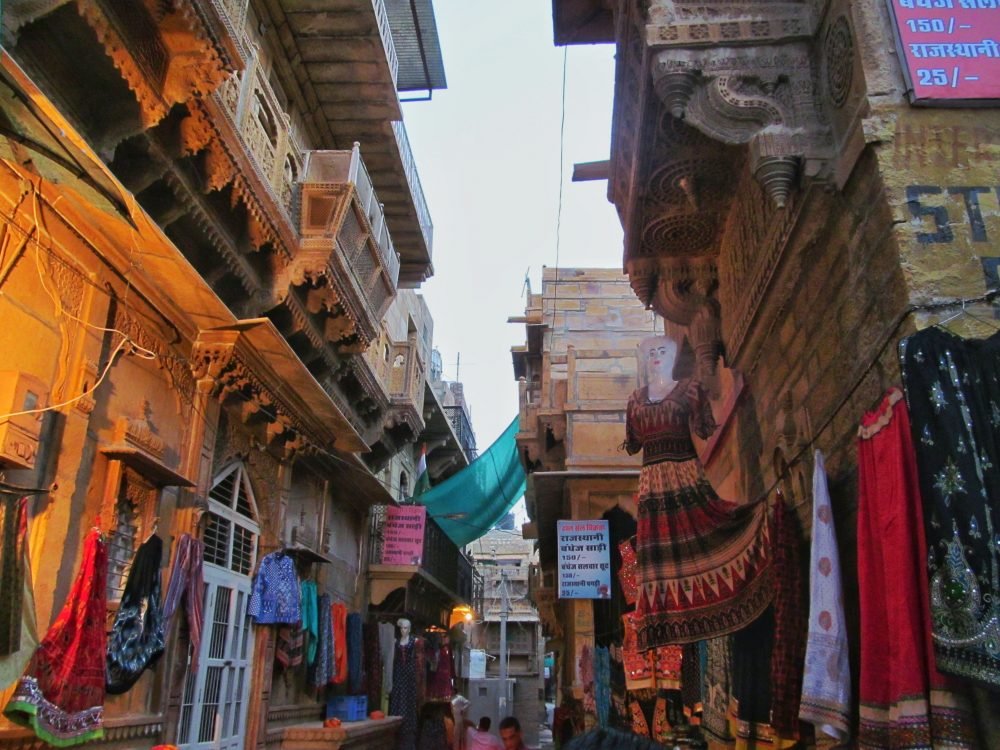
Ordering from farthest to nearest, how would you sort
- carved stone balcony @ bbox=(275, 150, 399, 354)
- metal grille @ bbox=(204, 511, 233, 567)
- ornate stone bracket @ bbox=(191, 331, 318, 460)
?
carved stone balcony @ bbox=(275, 150, 399, 354), metal grille @ bbox=(204, 511, 233, 567), ornate stone bracket @ bbox=(191, 331, 318, 460)

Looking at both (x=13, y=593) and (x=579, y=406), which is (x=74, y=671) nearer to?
(x=13, y=593)

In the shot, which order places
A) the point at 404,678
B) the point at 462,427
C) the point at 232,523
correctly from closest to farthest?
the point at 232,523, the point at 404,678, the point at 462,427

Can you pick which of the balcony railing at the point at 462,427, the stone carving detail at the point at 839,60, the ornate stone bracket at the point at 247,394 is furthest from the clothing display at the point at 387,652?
the stone carving detail at the point at 839,60

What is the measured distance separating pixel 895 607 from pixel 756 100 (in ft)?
8.72

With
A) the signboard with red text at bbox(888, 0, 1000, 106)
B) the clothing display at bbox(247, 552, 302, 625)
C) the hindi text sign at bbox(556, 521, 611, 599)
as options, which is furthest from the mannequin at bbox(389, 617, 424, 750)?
the signboard with red text at bbox(888, 0, 1000, 106)

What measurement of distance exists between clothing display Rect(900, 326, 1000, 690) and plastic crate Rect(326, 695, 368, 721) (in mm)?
11014

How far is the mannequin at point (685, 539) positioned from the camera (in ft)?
14.7

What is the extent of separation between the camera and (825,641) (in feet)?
10.8

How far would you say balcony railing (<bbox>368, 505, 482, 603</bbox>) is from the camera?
15344 mm

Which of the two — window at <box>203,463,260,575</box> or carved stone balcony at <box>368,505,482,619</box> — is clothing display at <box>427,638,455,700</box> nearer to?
carved stone balcony at <box>368,505,482,619</box>

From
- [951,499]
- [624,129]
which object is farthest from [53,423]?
[951,499]

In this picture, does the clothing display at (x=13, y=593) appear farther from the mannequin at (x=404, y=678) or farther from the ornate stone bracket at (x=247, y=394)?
the mannequin at (x=404, y=678)

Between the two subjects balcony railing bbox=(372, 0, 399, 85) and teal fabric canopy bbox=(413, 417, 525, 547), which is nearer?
balcony railing bbox=(372, 0, 399, 85)

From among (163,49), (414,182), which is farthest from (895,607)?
(414,182)
